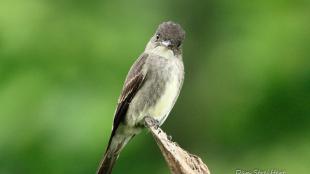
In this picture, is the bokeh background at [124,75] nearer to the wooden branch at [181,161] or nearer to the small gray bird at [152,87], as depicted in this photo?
the small gray bird at [152,87]

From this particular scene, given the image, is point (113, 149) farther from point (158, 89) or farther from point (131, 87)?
point (158, 89)

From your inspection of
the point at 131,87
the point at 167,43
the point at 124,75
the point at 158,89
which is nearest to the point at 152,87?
the point at 158,89

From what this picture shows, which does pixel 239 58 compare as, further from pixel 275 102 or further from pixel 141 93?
pixel 141 93

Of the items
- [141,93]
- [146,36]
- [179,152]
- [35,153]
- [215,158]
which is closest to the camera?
[179,152]

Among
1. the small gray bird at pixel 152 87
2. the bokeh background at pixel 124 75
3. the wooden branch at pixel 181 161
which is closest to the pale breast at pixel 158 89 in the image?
the small gray bird at pixel 152 87

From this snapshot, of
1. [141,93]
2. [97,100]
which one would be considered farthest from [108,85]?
[141,93]
